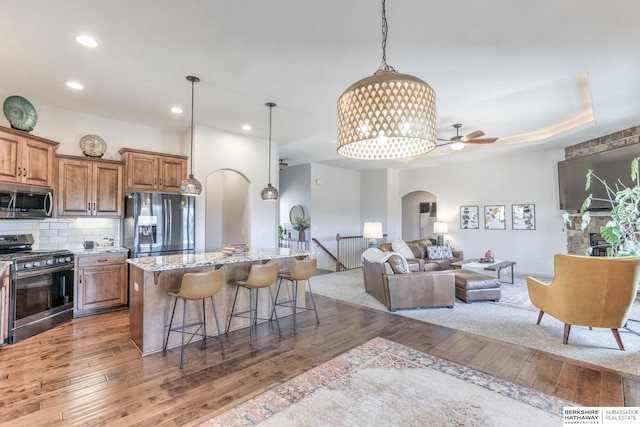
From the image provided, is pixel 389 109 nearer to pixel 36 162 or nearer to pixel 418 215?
pixel 36 162

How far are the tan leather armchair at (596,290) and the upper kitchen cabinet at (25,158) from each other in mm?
6435

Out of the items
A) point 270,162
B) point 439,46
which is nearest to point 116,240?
point 270,162

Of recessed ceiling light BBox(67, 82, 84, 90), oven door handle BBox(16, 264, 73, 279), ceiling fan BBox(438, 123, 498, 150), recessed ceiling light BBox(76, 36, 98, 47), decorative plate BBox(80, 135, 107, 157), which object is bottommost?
oven door handle BBox(16, 264, 73, 279)

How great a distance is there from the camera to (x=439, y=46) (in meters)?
2.91

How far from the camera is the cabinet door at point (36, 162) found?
3789 millimetres

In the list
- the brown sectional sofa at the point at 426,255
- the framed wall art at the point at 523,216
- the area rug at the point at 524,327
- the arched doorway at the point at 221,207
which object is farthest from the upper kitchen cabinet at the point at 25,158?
the framed wall art at the point at 523,216

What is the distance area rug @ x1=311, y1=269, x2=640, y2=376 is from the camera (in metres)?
3.06

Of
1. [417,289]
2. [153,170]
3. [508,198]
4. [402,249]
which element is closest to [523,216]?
[508,198]

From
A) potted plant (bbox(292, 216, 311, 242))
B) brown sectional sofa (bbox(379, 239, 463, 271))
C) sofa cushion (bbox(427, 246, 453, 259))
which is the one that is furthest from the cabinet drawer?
sofa cushion (bbox(427, 246, 453, 259))

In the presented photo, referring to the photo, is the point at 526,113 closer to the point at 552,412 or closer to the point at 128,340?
the point at 552,412

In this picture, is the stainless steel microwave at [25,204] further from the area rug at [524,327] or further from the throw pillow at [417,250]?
the throw pillow at [417,250]

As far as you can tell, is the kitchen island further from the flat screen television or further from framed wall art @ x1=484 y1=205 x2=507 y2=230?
framed wall art @ x1=484 y1=205 x2=507 y2=230

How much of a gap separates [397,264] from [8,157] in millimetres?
5234

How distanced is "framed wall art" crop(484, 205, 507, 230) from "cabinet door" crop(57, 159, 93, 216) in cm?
832
